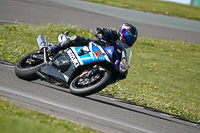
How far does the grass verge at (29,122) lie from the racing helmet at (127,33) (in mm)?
2662

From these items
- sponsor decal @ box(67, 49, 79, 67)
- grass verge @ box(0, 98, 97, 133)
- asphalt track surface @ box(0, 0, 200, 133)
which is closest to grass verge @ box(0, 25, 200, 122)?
asphalt track surface @ box(0, 0, 200, 133)

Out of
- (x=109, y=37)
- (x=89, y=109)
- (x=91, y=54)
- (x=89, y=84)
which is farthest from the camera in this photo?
(x=109, y=37)

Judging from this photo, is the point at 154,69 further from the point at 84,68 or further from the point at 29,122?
the point at 29,122

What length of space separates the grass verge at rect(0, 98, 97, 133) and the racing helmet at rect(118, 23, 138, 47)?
266cm

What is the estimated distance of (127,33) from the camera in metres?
6.63

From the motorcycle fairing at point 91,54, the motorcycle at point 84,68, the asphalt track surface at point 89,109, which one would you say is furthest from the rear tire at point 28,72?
the motorcycle fairing at point 91,54

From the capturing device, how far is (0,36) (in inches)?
447

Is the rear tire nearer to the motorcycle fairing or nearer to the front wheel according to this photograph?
the motorcycle fairing

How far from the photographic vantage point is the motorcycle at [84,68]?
6.08m

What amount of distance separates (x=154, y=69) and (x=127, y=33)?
686 cm

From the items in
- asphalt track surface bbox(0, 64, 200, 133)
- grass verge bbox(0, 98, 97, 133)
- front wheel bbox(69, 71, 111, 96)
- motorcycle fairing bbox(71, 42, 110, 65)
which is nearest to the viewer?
grass verge bbox(0, 98, 97, 133)

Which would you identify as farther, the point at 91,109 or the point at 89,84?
the point at 89,84

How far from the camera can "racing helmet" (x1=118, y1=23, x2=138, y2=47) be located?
660cm

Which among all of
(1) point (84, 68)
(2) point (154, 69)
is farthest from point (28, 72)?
(2) point (154, 69)
